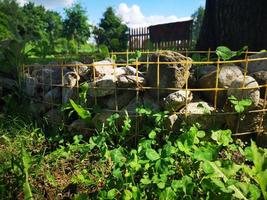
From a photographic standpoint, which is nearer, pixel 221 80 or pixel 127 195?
pixel 127 195

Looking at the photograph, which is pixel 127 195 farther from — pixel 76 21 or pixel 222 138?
pixel 76 21

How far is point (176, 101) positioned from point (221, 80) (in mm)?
402

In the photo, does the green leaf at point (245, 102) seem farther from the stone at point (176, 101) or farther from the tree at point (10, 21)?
the tree at point (10, 21)

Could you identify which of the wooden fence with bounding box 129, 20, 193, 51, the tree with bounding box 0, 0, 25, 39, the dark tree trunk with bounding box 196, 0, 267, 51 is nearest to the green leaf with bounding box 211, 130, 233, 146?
the dark tree trunk with bounding box 196, 0, 267, 51

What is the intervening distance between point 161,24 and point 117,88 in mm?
10481

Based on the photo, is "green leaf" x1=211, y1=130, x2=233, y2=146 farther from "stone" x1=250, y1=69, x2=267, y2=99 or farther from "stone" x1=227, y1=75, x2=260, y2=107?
"stone" x1=250, y1=69, x2=267, y2=99

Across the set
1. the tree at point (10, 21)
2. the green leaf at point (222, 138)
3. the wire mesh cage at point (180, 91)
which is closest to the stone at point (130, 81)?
the wire mesh cage at point (180, 91)

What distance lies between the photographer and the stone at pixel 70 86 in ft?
11.0

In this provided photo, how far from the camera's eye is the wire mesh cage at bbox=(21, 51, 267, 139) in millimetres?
2816

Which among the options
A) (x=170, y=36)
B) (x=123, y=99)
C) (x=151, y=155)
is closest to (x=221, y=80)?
(x=123, y=99)

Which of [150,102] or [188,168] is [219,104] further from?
[188,168]

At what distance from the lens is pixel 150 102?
9.71ft

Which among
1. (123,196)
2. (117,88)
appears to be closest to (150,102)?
(117,88)

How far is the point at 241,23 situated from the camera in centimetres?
400
